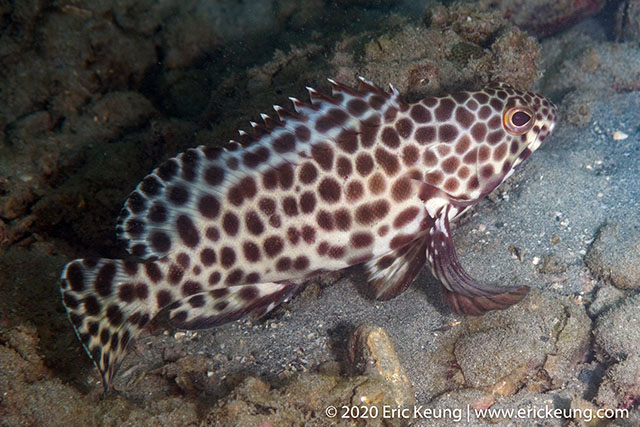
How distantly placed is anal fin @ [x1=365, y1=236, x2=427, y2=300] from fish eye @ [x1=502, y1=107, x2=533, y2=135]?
4.05 ft

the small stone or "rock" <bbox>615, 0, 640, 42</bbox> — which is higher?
"rock" <bbox>615, 0, 640, 42</bbox>

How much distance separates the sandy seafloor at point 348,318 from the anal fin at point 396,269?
0.29 meters

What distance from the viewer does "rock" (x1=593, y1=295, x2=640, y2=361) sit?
357 centimetres

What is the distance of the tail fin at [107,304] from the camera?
3473mm

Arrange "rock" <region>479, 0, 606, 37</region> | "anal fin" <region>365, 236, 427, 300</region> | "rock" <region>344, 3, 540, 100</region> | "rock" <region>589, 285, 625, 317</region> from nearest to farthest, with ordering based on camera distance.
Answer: "rock" <region>589, 285, 625, 317</region> < "anal fin" <region>365, 236, 427, 300</region> < "rock" <region>344, 3, 540, 100</region> < "rock" <region>479, 0, 606, 37</region>

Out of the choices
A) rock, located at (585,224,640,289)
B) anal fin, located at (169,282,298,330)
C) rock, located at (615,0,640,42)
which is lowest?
anal fin, located at (169,282,298,330)

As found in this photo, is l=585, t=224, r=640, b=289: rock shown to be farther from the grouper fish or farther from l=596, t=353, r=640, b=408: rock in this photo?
the grouper fish

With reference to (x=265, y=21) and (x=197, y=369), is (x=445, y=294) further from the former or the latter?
(x=265, y=21)

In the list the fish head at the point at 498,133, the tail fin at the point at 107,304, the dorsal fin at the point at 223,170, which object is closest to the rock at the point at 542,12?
the fish head at the point at 498,133

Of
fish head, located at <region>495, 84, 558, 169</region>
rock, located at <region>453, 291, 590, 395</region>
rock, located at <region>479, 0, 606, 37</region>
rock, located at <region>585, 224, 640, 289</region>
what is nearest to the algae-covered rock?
rock, located at <region>453, 291, 590, 395</region>

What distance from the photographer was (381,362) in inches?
135

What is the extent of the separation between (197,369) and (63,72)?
5.59 metres

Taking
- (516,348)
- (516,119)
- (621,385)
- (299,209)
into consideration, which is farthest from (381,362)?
(516,119)

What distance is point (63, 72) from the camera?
23.3 feet
